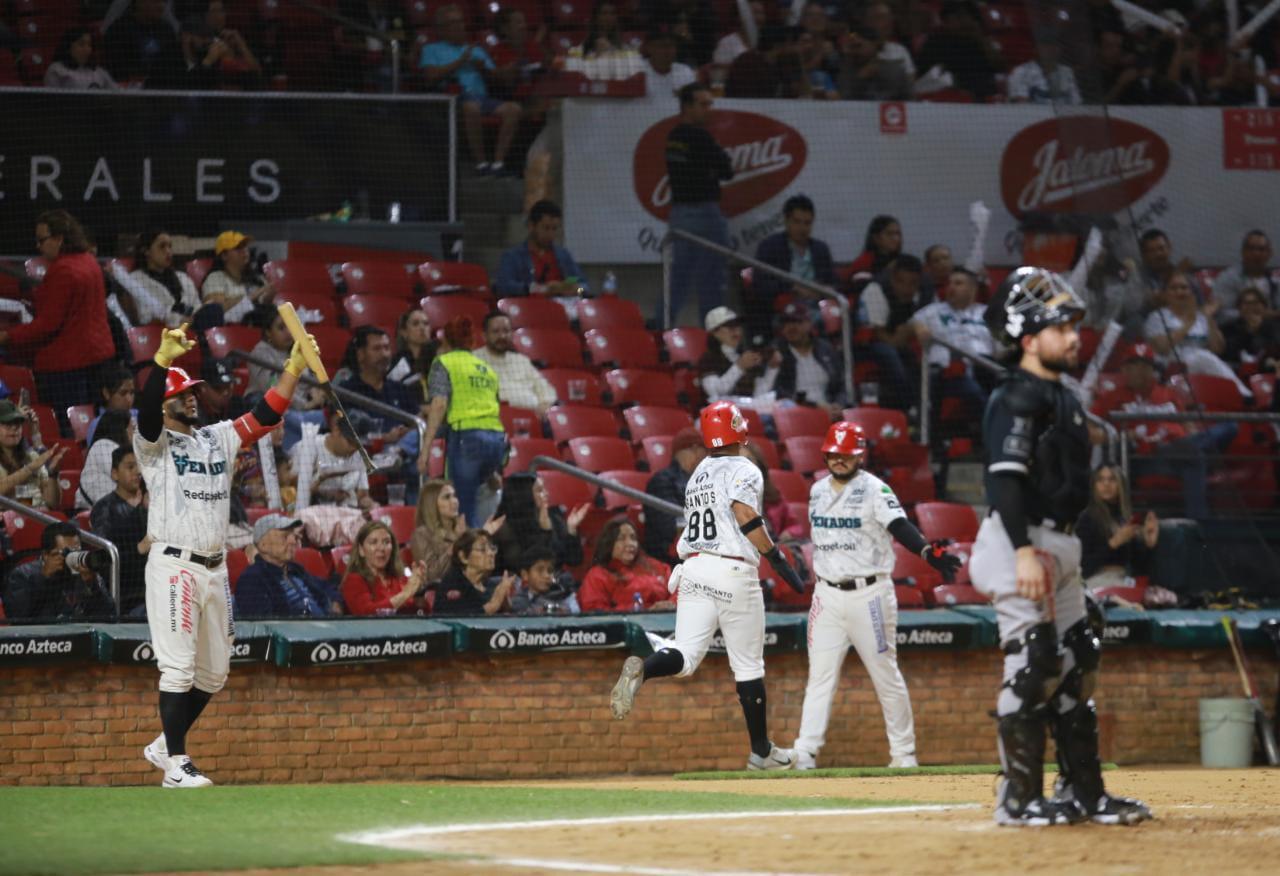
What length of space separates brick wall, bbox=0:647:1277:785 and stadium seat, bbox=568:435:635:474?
2.04m

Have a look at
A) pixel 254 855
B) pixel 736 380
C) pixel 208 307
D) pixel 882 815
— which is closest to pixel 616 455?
pixel 736 380

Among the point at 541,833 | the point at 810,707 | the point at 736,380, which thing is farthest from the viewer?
the point at 736,380

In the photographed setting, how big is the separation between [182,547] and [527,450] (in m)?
4.63

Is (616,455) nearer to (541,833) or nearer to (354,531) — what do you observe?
(354,531)

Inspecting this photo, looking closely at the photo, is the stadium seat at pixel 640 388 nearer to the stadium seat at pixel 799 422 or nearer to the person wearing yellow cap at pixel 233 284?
the stadium seat at pixel 799 422

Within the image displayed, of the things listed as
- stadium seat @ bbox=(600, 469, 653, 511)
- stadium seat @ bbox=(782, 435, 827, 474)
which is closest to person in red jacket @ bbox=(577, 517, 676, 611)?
stadium seat @ bbox=(600, 469, 653, 511)

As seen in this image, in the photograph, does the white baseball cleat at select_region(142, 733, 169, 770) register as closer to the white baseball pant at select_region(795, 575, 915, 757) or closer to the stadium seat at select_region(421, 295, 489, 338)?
the white baseball pant at select_region(795, 575, 915, 757)

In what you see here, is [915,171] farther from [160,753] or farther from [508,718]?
[160,753]

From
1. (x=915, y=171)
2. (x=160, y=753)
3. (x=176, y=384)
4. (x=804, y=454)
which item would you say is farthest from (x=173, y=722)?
(x=915, y=171)

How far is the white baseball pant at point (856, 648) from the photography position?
1107 cm

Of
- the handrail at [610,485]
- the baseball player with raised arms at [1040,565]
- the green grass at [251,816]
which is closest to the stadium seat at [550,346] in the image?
the handrail at [610,485]

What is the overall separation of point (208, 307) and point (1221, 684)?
→ 7453mm

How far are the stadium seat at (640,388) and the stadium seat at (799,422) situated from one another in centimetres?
86

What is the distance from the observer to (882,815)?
7348mm
